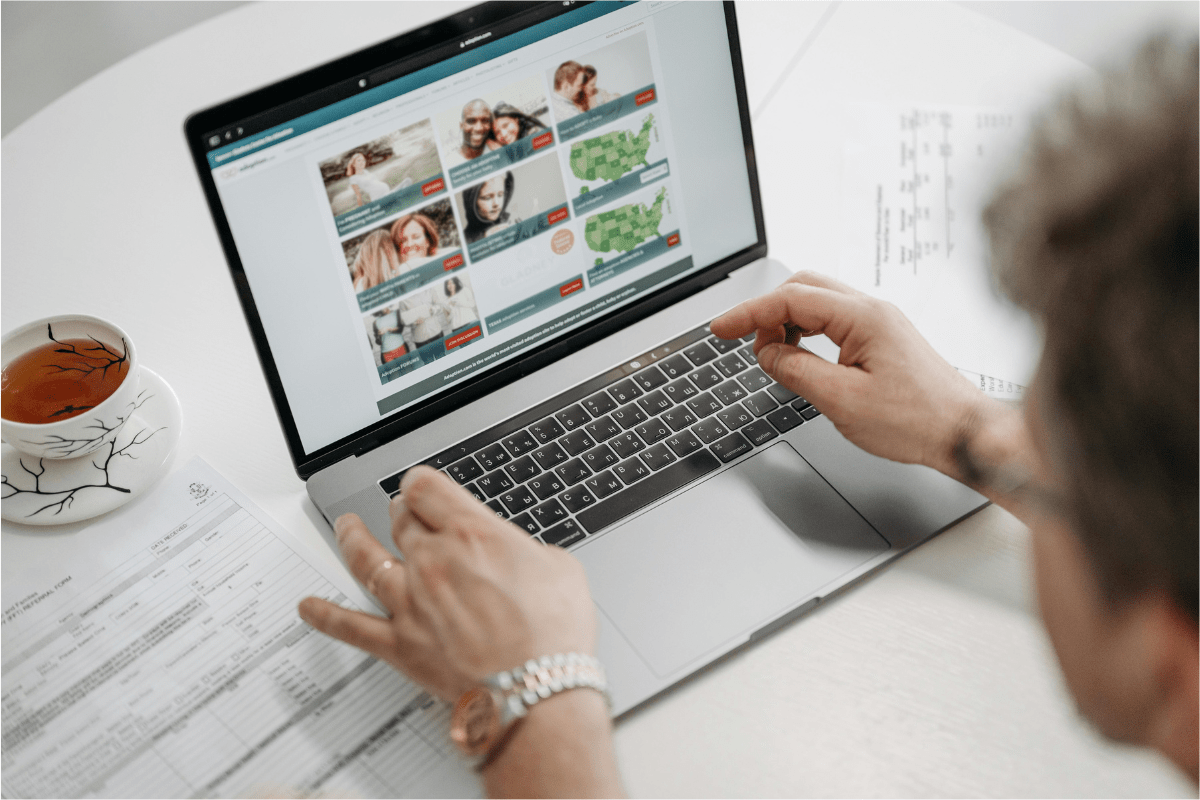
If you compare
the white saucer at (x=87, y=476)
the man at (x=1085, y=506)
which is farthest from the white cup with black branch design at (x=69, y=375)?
the man at (x=1085, y=506)

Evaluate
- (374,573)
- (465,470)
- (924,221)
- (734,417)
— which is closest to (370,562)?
(374,573)

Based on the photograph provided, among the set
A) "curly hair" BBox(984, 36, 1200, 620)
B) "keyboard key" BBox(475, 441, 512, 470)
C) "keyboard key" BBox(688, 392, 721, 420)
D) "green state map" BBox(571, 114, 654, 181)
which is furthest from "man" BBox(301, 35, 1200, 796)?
"green state map" BBox(571, 114, 654, 181)

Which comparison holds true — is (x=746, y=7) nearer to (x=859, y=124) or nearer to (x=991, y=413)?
(x=859, y=124)

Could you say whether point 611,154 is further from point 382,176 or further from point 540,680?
point 540,680

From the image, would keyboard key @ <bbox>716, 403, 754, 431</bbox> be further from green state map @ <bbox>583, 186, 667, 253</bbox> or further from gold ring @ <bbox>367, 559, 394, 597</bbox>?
gold ring @ <bbox>367, 559, 394, 597</bbox>

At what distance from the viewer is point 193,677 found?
0.63 meters

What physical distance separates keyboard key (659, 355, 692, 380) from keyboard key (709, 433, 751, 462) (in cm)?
8

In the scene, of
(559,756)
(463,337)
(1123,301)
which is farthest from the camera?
(463,337)

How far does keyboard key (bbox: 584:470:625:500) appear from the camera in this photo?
28.2 inches

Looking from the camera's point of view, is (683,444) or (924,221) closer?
(683,444)

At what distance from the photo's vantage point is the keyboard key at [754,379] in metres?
0.79

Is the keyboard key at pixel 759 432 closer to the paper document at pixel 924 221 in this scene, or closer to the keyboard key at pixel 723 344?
the keyboard key at pixel 723 344

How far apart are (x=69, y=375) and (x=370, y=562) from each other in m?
0.35

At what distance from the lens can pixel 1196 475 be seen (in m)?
0.36
